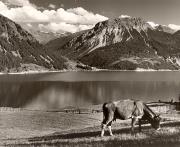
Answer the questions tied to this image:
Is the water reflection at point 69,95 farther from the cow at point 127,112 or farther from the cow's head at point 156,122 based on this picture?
the cow's head at point 156,122

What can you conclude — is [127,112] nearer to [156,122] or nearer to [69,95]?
[156,122]

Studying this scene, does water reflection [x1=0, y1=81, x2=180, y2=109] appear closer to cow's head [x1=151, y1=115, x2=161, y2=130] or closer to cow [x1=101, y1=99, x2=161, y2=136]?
cow [x1=101, y1=99, x2=161, y2=136]

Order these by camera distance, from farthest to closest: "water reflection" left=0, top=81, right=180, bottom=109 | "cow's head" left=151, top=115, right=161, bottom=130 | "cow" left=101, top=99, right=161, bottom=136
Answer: "water reflection" left=0, top=81, right=180, bottom=109
"cow" left=101, top=99, right=161, bottom=136
"cow's head" left=151, top=115, right=161, bottom=130

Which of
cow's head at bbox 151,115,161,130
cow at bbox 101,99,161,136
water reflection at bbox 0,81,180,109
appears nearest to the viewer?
cow's head at bbox 151,115,161,130

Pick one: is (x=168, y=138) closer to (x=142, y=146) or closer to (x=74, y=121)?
(x=142, y=146)

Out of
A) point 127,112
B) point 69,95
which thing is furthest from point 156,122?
point 69,95

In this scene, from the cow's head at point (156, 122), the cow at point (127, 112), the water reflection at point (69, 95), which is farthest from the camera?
the water reflection at point (69, 95)

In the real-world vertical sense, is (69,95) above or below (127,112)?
below

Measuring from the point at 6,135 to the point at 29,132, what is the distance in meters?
3.68

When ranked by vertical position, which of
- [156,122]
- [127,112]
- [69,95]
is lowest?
[156,122]

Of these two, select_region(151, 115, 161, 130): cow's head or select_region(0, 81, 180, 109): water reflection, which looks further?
select_region(0, 81, 180, 109): water reflection

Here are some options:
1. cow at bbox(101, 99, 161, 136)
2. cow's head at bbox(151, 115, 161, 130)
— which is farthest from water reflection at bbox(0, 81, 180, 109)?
cow's head at bbox(151, 115, 161, 130)

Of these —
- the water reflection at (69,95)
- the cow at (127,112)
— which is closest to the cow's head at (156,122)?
the cow at (127,112)

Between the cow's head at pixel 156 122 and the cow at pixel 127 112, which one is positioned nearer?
the cow's head at pixel 156 122
